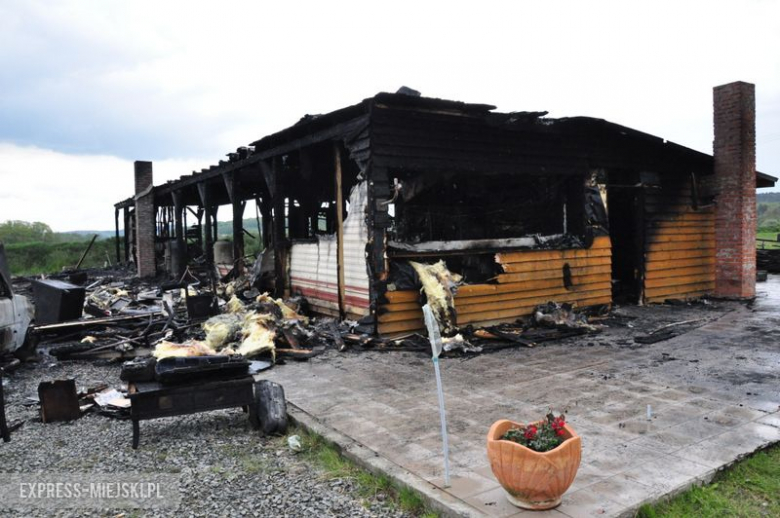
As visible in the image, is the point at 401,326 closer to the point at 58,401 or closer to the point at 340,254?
the point at 340,254

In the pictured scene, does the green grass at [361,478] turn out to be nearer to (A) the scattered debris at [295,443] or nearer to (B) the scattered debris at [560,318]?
(A) the scattered debris at [295,443]

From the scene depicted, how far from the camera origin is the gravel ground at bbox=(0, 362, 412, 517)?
3.77 meters

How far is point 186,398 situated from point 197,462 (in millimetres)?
805

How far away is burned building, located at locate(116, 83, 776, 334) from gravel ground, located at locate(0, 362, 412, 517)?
4202mm

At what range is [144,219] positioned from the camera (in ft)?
71.7

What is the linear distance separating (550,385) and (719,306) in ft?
28.3

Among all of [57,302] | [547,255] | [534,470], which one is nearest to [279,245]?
[57,302]

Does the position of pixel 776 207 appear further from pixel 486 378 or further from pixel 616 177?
pixel 486 378

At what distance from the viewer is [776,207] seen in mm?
71500

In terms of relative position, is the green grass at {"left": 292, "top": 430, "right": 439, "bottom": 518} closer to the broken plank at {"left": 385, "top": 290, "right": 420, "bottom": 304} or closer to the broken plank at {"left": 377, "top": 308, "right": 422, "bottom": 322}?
the broken plank at {"left": 377, "top": 308, "right": 422, "bottom": 322}

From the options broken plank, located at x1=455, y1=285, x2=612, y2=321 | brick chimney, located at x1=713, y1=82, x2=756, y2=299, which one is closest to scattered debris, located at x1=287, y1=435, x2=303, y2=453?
broken plank, located at x1=455, y1=285, x2=612, y2=321

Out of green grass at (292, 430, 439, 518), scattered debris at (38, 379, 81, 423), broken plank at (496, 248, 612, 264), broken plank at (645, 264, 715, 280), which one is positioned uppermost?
broken plank at (496, 248, 612, 264)

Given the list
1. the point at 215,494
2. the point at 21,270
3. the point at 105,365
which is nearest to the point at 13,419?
the point at 105,365

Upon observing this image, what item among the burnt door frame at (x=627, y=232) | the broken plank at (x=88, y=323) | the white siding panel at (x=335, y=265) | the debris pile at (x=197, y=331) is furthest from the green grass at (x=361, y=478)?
the burnt door frame at (x=627, y=232)
